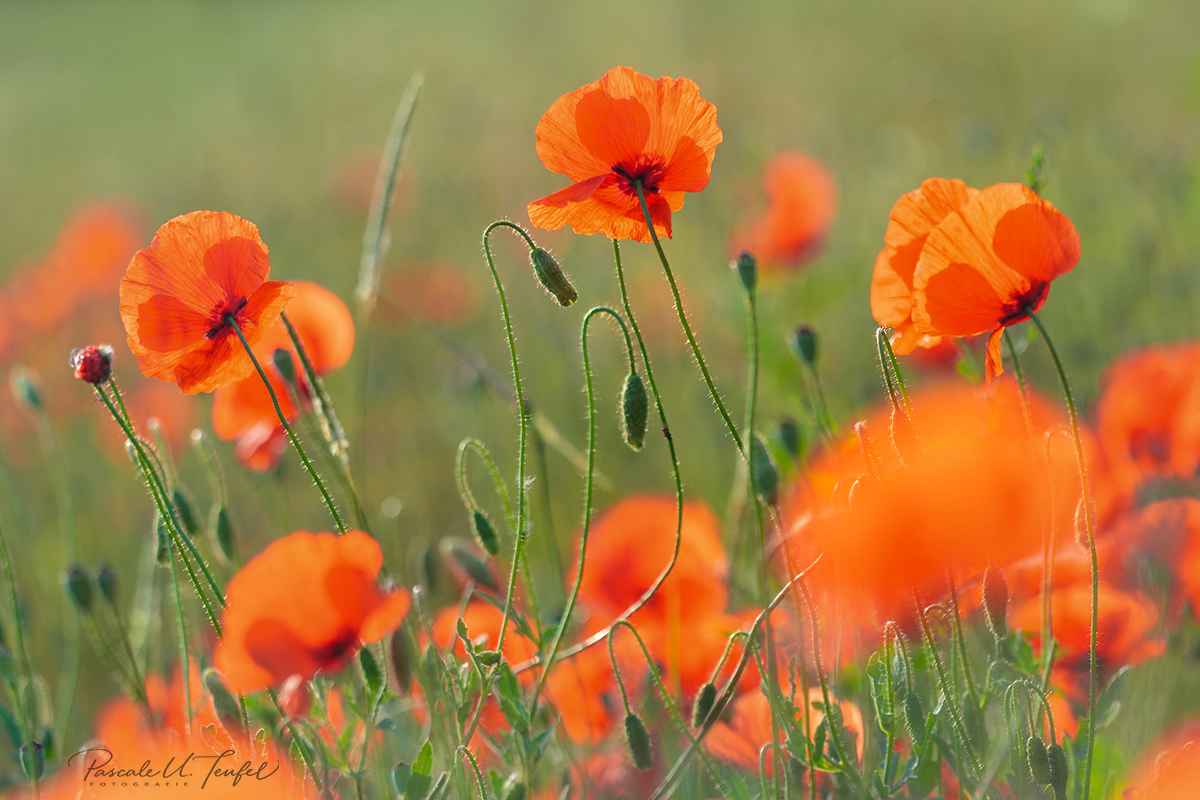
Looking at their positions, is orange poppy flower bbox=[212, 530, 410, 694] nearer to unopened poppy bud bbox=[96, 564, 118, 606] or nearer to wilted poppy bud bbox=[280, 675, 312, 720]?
wilted poppy bud bbox=[280, 675, 312, 720]

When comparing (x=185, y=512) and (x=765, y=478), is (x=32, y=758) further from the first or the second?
(x=765, y=478)

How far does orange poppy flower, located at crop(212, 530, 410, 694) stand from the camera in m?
0.99

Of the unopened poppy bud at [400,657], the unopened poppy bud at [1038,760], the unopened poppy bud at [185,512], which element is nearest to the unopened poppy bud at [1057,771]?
the unopened poppy bud at [1038,760]

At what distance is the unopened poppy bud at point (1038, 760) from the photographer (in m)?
0.98

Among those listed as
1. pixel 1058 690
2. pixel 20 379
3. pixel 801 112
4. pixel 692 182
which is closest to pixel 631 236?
pixel 692 182

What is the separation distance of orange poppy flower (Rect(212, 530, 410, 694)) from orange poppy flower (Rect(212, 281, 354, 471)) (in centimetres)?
54

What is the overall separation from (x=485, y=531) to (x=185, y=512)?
16.6 inches

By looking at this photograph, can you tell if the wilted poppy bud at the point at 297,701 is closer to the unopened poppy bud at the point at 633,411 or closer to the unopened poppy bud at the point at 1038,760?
the unopened poppy bud at the point at 633,411

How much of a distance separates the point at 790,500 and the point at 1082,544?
2.25 ft

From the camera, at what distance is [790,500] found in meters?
1.85

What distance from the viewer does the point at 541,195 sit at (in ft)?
16.1

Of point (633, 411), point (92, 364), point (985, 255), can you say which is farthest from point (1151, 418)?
point (92, 364)

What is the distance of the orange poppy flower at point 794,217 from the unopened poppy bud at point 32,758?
6.82 ft

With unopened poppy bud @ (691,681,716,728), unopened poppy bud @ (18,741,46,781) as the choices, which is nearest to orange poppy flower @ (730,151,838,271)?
unopened poppy bud @ (691,681,716,728)
